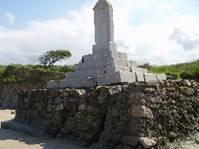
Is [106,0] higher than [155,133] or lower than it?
higher

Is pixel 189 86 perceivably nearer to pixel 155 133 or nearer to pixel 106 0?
pixel 155 133

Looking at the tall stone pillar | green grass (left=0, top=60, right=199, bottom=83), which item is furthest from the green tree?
the tall stone pillar

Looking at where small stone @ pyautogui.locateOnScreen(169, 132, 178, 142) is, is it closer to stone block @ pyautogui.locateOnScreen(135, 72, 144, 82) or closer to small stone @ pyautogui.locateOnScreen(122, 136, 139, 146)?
small stone @ pyautogui.locateOnScreen(122, 136, 139, 146)

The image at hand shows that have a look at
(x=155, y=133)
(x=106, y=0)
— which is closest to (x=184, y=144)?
(x=155, y=133)

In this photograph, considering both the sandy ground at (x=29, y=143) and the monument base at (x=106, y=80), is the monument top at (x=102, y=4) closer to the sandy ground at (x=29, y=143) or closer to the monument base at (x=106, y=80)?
the monument base at (x=106, y=80)

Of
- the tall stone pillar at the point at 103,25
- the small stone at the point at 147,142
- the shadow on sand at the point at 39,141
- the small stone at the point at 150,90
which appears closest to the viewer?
the small stone at the point at 147,142

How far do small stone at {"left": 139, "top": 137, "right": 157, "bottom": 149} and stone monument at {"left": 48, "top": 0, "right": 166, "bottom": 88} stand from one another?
2.97 metres

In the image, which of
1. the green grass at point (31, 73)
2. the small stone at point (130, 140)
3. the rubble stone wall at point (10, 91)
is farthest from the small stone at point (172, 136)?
the rubble stone wall at point (10, 91)

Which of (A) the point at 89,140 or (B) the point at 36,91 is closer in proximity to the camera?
(A) the point at 89,140

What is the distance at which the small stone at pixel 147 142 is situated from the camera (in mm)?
6730

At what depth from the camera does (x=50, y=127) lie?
972 cm

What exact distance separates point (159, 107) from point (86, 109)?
203 centimetres

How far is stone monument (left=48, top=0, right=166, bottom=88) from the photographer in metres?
10.1

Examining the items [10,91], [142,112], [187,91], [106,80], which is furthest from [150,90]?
[10,91]
